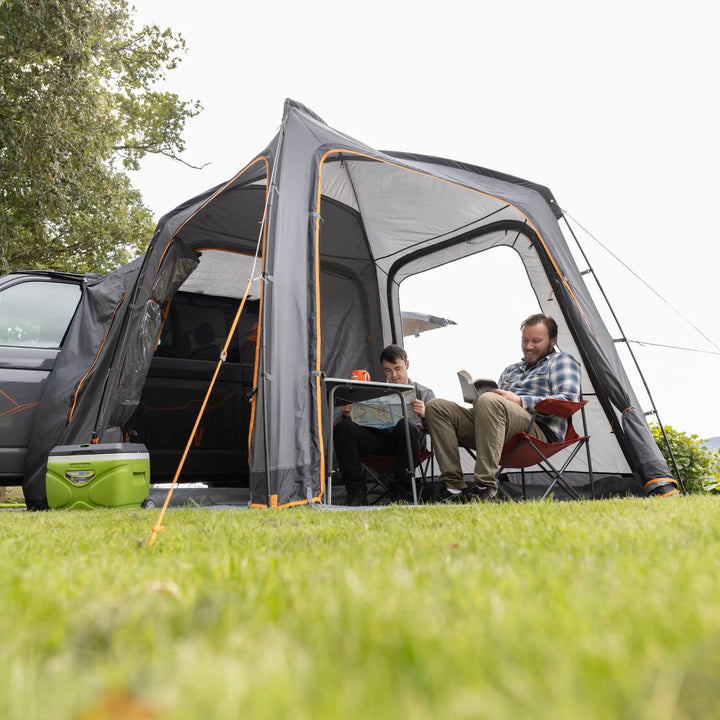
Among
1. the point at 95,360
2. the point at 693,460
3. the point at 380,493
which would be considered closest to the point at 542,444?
the point at 380,493

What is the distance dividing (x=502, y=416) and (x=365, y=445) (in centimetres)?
114

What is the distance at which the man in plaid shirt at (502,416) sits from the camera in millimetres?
3441

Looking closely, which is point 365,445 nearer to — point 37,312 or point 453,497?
point 453,497

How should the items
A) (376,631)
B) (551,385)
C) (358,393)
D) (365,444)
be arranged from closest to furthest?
(376,631)
(551,385)
(358,393)
(365,444)

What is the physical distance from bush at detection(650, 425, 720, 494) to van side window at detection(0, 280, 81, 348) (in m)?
4.51

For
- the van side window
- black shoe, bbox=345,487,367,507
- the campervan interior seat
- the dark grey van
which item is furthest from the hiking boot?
the van side window

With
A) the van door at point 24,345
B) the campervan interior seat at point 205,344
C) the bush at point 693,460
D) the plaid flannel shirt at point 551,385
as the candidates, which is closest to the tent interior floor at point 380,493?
the plaid flannel shirt at point 551,385

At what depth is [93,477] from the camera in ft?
11.8

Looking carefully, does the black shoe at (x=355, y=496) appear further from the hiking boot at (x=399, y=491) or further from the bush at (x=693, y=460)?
the bush at (x=693, y=460)

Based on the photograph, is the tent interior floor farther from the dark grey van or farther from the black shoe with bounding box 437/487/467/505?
the black shoe with bounding box 437/487/467/505

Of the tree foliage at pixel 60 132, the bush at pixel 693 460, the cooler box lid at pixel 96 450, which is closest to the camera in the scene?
the cooler box lid at pixel 96 450

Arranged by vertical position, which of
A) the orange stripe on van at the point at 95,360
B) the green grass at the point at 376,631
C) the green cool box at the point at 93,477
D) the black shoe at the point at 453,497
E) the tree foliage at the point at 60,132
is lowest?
the green grass at the point at 376,631

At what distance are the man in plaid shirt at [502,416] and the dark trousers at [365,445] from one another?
0.45 metres

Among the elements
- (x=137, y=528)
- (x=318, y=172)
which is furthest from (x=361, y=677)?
(x=318, y=172)
